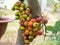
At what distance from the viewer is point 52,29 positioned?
18.8 inches

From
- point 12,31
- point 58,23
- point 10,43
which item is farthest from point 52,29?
point 12,31

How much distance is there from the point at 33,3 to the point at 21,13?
0.06 meters

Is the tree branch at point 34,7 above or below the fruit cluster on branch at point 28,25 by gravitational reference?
above

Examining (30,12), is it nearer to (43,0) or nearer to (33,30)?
(33,30)

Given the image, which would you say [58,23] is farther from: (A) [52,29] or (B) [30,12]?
(B) [30,12]

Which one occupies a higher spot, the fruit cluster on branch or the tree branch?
the tree branch

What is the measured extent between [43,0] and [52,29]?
198cm

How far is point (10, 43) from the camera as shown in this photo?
1886mm

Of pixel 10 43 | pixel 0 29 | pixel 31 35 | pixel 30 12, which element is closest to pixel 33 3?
pixel 30 12

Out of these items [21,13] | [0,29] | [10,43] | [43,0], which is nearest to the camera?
[21,13]

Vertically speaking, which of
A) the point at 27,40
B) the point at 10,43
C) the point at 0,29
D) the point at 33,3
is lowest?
the point at 10,43

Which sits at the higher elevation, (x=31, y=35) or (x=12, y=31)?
(x=31, y=35)

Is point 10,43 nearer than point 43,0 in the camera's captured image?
Yes

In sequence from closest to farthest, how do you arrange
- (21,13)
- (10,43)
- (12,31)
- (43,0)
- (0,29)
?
1. (21,13)
2. (0,29)
3. (10,43)
4. (12,31)
5. (43,0)
